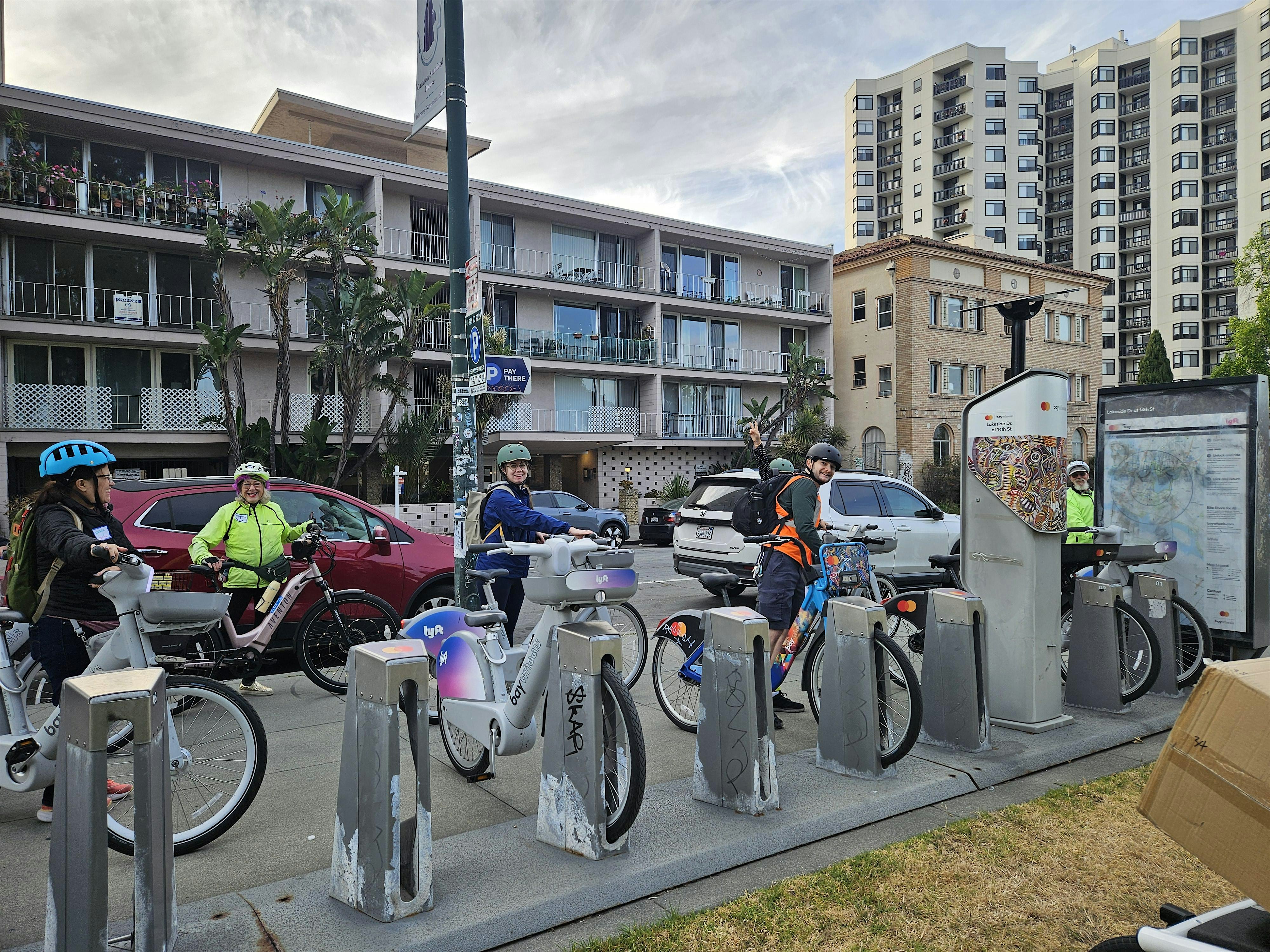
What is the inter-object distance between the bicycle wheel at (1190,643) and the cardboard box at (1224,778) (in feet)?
17.5

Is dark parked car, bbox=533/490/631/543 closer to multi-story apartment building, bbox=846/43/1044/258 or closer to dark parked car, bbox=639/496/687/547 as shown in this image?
dark parked car, bbox=639/496/687/547

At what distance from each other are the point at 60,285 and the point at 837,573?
81.7 feet

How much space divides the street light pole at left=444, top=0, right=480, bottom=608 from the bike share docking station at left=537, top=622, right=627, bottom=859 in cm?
354

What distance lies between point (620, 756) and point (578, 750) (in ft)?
0.58

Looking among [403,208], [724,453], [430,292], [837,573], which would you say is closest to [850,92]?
[724,453]

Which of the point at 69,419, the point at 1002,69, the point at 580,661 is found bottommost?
the point at 580,661

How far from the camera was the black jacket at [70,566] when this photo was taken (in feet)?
13.0

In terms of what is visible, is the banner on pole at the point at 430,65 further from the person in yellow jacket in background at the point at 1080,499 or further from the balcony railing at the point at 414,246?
the balcony railing at the point at 414,246

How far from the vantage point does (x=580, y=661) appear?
3.67 meters

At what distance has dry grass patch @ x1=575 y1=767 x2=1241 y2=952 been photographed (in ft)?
10.1

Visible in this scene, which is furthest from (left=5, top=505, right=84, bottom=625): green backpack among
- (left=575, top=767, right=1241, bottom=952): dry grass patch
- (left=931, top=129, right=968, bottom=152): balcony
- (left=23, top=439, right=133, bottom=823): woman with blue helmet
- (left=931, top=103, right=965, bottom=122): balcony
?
(left=931, top=103, right=965, bottom=122): balcony

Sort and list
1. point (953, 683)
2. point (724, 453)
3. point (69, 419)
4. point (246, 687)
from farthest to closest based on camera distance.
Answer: point (724, 453) → point (69, 419) → point (246, 687) → point (953, 683)

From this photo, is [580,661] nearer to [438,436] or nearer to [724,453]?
[438,436]

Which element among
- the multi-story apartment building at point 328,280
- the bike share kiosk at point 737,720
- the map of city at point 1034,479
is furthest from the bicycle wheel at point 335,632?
the multi-story apartment building at point 328,280
